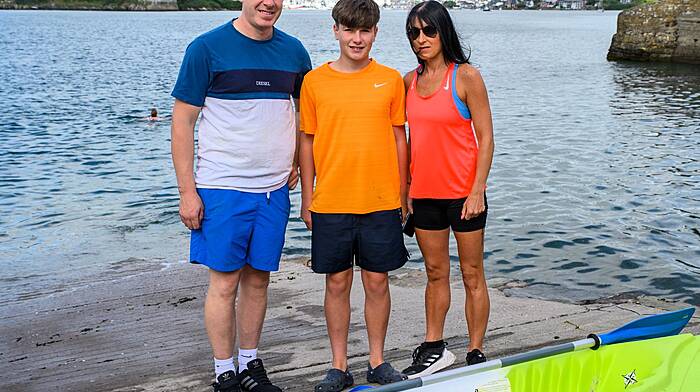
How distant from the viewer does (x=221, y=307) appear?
4.39 m

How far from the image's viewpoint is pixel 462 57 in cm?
453

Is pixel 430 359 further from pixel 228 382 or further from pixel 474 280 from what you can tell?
pixel 228 382

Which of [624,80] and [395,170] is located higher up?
[395,170]

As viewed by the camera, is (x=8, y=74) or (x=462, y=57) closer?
(x=462, y=57)

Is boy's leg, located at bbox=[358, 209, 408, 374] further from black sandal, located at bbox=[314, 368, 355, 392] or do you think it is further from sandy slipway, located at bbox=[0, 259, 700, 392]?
sandy slipway, located at bbox=[0, 259, 700, 392]

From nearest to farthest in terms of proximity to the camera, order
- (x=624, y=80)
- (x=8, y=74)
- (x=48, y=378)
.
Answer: (x=48, y=378) < (x=624, y=80) < (x=8, y=74)

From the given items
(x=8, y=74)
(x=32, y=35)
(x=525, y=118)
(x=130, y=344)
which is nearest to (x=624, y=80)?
(x=525, y=118)

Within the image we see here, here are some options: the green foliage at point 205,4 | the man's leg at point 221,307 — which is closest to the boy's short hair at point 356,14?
the man's leg at point 221,307

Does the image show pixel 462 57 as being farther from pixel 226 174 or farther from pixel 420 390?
pixel 420 390

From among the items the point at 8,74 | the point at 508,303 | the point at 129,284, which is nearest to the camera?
the point at 508,303

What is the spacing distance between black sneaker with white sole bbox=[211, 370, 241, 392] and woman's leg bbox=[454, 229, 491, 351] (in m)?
1.38

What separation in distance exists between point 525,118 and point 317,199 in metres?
18.4

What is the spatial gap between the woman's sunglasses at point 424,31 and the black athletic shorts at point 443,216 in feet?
2.94

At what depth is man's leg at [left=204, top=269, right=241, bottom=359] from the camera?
172 inches
